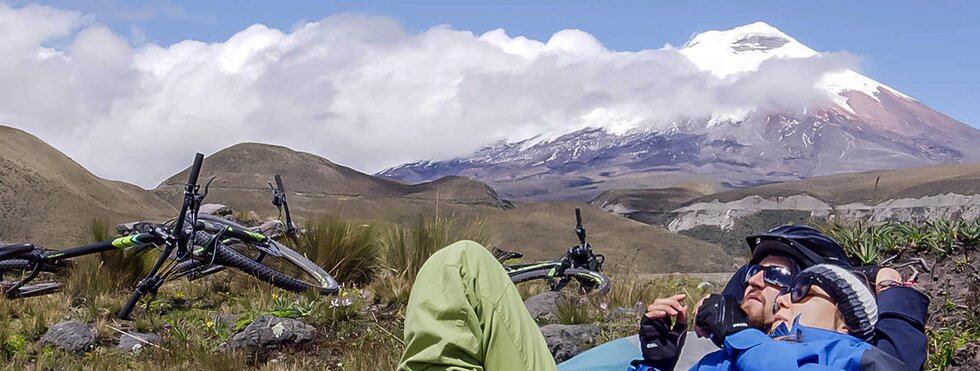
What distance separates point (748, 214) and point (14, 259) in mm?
27048

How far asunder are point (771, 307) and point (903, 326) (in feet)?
1.30

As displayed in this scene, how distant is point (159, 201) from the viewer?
2933cm

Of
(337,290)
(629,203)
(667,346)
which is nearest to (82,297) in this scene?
(337,290)

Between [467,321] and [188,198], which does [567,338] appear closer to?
[467,321]

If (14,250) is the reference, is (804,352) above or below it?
below

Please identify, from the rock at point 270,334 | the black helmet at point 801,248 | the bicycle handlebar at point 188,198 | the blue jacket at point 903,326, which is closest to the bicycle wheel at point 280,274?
the bicycle handlebar at point 188,198

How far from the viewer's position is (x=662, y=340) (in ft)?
10.2

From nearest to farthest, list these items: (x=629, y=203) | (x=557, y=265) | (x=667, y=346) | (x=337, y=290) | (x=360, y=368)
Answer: (x=667, y=346) → (x=360, y=368) → (x=337, y=290) → (x=557, y=265) → (x=629, y=203)

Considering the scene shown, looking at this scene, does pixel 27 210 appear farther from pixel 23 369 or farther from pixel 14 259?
pixel 23 369

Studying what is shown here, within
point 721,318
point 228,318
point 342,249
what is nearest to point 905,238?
point 721,318

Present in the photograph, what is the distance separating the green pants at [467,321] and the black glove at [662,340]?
33 centimetres

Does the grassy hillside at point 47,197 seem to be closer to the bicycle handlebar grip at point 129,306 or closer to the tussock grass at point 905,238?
the bicycle handlebar grip at point 129,306

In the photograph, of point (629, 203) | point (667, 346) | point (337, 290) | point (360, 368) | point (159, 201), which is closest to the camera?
point (667, 346)

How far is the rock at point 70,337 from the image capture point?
5031mm
